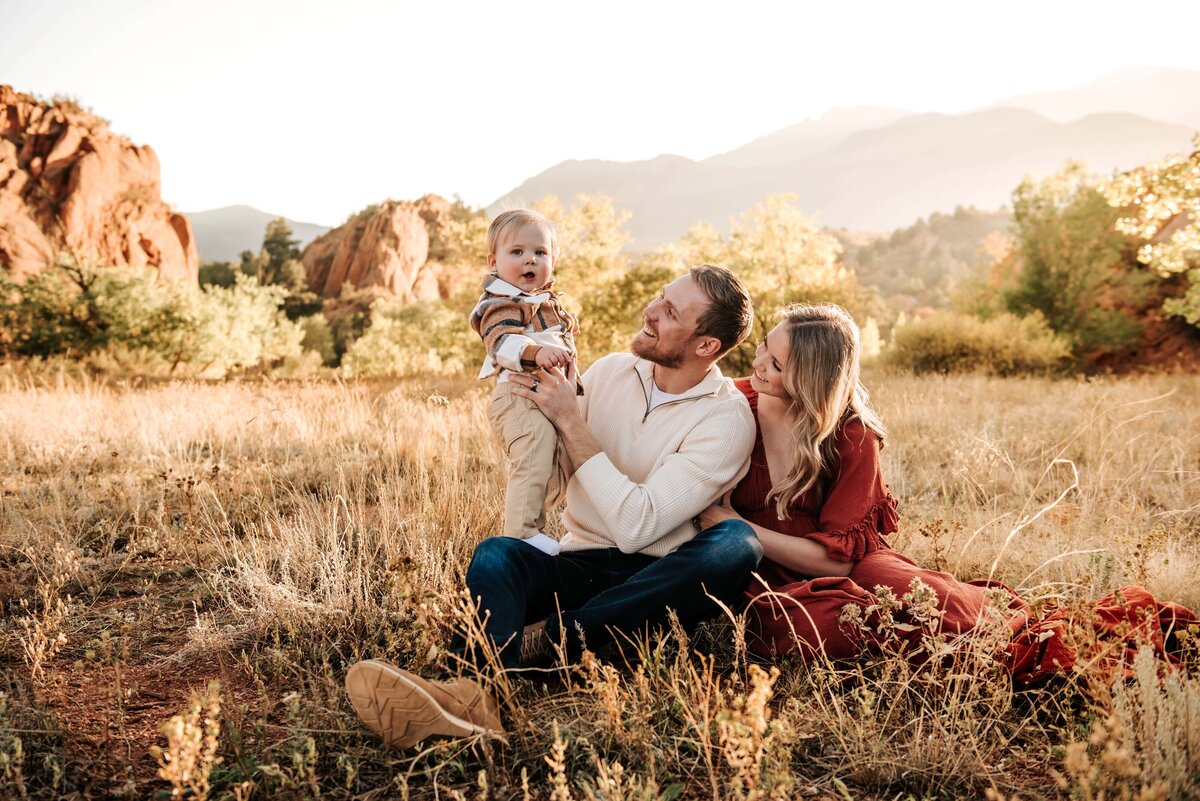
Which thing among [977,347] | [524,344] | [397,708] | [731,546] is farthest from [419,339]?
[397,708]

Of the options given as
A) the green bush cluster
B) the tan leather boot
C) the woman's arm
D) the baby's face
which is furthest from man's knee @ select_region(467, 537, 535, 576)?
the green bush cluster

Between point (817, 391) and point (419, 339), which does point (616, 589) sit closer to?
point (817, 391)

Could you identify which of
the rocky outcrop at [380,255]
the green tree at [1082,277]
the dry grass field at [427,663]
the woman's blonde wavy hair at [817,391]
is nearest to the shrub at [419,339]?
the rocky outcrop at [380,255]

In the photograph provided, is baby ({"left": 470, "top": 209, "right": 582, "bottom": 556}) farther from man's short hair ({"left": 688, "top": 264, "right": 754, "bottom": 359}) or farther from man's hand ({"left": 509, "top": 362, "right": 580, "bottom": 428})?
man's short hair ({"left": 688, "top": 264, "right": 754, "bottom": 359})

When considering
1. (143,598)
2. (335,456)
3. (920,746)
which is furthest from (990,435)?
(143,598)

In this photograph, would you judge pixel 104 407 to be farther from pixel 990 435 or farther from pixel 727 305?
pixel 990 435

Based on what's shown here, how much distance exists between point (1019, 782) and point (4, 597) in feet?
14.7

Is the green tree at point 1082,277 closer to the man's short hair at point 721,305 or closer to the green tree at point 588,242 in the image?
the green tree at point 588,242

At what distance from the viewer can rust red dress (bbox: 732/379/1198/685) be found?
8.90 feet

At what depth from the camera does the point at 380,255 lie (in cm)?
5069

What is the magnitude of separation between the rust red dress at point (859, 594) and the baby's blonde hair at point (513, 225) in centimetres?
138

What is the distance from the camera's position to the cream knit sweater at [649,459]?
2846 millimetres

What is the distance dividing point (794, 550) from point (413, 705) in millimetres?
1661

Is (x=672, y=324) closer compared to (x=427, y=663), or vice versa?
(x=427, y=663)
